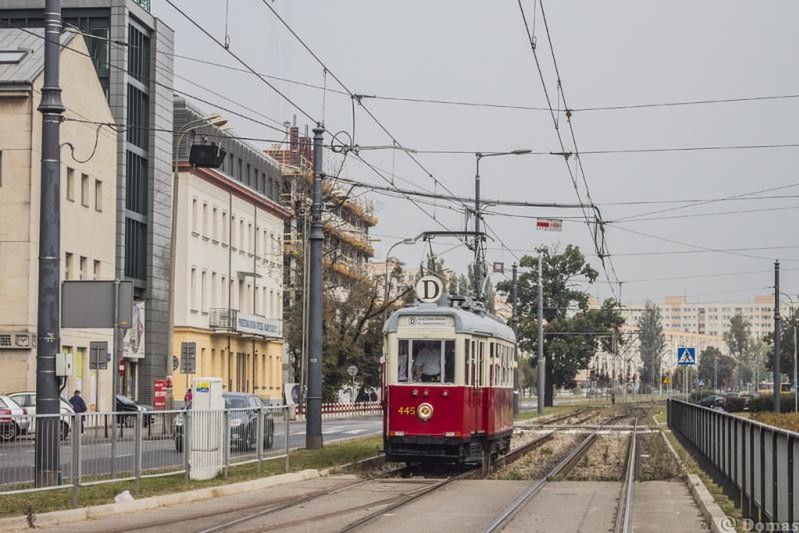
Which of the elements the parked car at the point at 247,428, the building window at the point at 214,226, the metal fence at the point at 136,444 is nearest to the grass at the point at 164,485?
the metal fence at the point at 136,444

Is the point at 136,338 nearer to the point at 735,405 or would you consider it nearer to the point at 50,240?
the point at 735,405

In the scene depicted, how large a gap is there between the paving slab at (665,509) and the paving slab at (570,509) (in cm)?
33

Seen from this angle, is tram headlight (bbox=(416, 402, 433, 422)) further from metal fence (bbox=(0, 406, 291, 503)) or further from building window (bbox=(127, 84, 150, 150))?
building window (bbox=(127, 84, 150, 150))

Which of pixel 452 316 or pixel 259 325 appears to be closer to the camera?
pixel 452 316

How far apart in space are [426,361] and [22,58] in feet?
105

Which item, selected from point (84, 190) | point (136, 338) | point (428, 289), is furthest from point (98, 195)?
point (428, 289)

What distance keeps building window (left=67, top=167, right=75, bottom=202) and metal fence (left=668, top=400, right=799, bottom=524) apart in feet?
119

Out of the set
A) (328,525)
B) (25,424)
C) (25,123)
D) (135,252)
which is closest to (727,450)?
(328,525)

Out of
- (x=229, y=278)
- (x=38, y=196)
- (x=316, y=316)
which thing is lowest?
(x=316, y=316)

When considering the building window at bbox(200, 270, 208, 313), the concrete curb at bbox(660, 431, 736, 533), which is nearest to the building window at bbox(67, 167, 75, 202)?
the building window at bbox(200, 270, 208, 313)

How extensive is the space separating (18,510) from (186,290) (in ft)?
181

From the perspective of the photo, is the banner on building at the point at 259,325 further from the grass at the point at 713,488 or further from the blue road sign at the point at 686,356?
the grass at the point at 713,488

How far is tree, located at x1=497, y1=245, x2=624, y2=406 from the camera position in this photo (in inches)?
4331

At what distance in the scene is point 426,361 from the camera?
1043 inches
